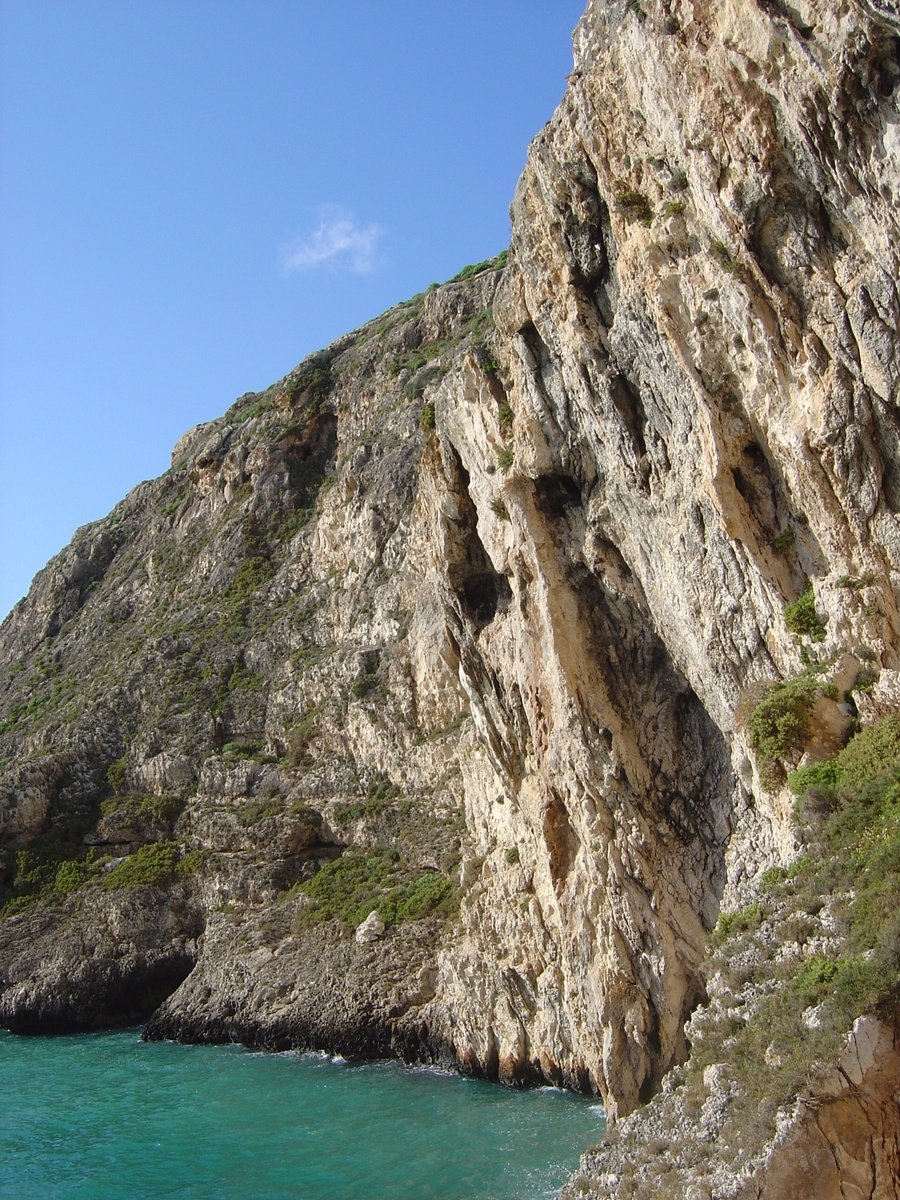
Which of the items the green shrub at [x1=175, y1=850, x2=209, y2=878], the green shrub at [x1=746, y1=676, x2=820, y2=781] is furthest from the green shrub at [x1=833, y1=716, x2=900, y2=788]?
the green shrub at [x1=175, y1=850, x2=209, y2=878]

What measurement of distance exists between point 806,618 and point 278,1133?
18705 millimetres

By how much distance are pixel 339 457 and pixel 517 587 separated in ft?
118

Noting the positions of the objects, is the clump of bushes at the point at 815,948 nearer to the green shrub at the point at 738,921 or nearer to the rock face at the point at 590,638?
the green shrub at the point at 738,921

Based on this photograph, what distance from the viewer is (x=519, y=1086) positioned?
90.8 feet

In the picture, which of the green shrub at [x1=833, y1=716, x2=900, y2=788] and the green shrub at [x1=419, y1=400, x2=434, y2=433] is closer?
the green shrub at [x1=833, y1=716, x2=900, y2=788]

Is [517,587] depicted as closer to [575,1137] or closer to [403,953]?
[575,1137]

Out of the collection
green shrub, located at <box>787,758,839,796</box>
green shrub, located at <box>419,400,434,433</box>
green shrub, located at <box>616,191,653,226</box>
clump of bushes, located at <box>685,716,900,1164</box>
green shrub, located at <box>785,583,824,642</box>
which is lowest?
clump of bushes, located at <box>685,716,900,1164</box>

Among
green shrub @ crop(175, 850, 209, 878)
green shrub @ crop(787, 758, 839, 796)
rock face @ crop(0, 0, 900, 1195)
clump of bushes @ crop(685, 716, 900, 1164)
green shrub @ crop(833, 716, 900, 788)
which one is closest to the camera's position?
clump of bushes @ crop(685, 716, 900, 1164)

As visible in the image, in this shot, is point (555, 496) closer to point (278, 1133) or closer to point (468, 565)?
point (468, 565)

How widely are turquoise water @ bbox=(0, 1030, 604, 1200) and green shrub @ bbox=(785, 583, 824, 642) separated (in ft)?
39.1

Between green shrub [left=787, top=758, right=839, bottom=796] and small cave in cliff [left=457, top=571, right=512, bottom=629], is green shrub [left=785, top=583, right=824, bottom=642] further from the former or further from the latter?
small cave in cliff [left=457, top=571, right=512, bottom=629]

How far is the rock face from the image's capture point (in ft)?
54.7

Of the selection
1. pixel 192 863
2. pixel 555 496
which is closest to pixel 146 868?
pixel 192 863

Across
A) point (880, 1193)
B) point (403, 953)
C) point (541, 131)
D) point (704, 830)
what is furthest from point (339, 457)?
point (880, 1193)
